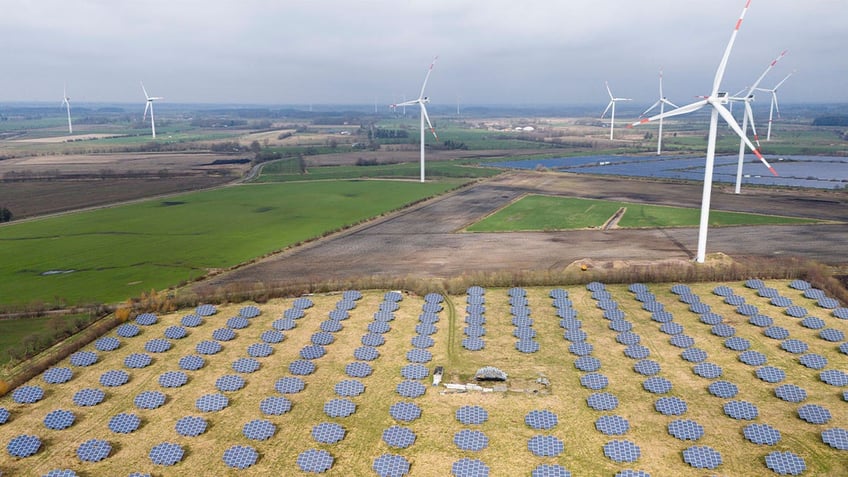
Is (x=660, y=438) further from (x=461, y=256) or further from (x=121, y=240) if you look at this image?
(x=121, y=240)

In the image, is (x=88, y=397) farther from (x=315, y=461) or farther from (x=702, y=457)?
(x=702, y=457)

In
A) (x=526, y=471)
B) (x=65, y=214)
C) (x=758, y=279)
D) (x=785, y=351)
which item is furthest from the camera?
(x=65, y=214)

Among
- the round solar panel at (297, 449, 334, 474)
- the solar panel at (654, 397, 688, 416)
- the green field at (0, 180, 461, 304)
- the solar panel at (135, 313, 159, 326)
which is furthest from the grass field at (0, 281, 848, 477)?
the green field at (0, 180, 461, 304)

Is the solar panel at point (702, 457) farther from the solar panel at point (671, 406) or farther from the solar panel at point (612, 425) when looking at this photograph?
the solar panel at point (671, 406)

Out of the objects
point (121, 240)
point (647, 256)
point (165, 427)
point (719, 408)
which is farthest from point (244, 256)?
point (719, 408)

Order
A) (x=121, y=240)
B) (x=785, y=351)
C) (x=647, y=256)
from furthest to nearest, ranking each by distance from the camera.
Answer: (x=121, y=240), (x=647, y=256), (x=785, y=351)

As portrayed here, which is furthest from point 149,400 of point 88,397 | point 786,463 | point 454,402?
point 786,463
